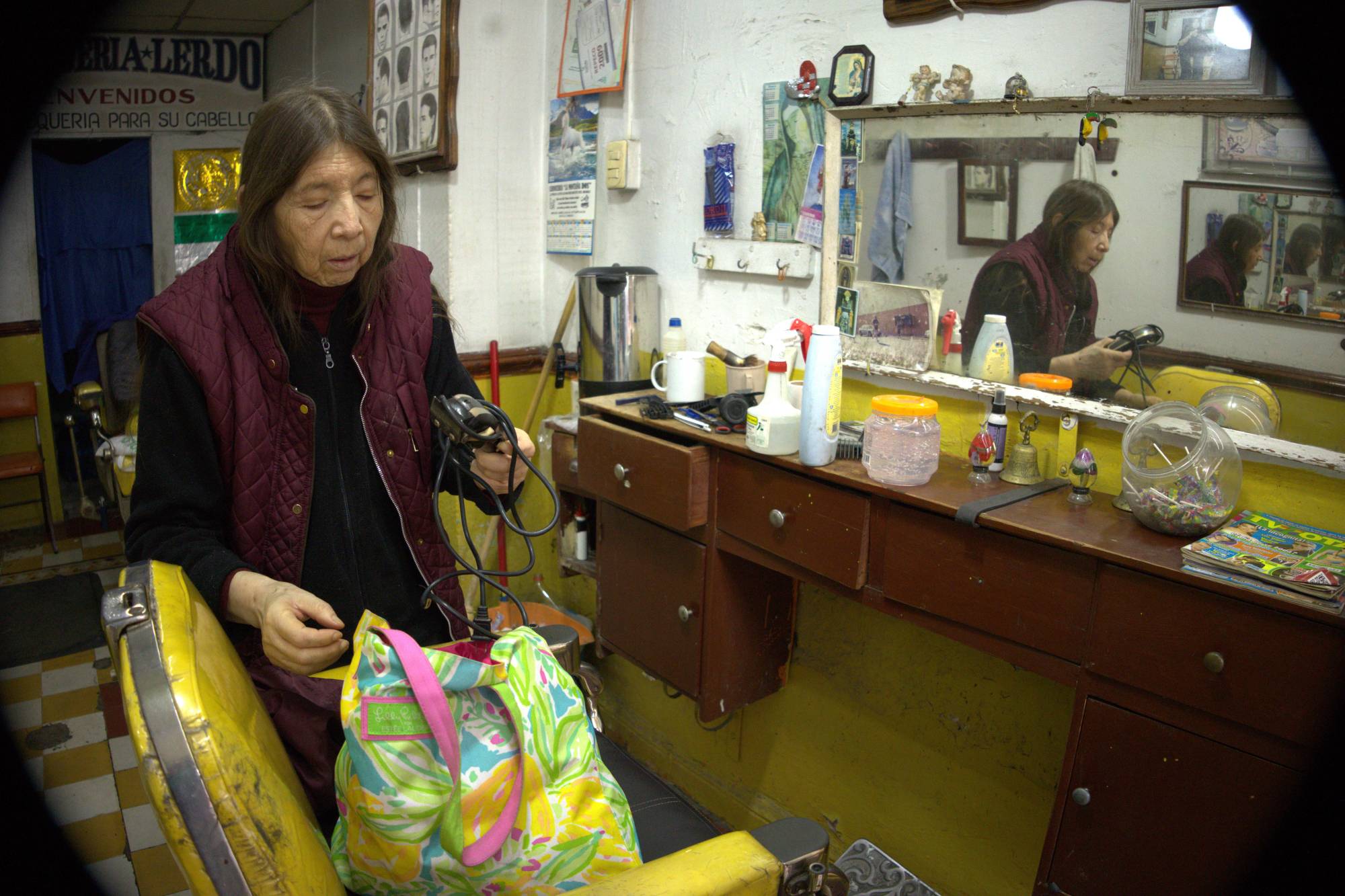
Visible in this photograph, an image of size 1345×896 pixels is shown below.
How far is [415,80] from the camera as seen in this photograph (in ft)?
10.0

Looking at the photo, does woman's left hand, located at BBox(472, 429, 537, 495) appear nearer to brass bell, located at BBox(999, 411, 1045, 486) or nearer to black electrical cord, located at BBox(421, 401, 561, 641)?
black electrical cord, located at BBox(421, 401, 561, 641)

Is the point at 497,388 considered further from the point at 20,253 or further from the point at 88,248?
the point at 88,248

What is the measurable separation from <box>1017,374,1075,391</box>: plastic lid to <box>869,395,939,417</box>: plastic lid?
0.22 m

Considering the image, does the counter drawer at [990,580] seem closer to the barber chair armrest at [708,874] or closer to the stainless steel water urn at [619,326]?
the barber chair armrest at [708,874]

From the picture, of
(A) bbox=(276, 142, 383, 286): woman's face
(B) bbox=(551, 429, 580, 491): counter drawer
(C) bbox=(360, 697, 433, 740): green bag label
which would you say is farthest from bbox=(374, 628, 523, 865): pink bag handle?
(B) bbox=(551, 429, 580, 491): counter drawer

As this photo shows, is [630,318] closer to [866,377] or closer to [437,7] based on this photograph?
[866,377]

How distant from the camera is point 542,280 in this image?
10.5 ft

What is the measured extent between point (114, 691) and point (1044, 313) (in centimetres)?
350

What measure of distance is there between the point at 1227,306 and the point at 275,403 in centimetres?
157

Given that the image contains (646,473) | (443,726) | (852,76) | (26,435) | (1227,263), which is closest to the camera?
(443,726)

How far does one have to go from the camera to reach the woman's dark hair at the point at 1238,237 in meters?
1.46

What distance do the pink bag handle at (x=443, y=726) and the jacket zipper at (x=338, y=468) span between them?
502 millimetres

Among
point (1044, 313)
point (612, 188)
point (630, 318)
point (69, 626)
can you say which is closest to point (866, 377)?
point (1044, 313)

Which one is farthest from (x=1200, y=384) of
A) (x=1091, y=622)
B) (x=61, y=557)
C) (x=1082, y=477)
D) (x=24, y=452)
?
(x=24, y=452)
